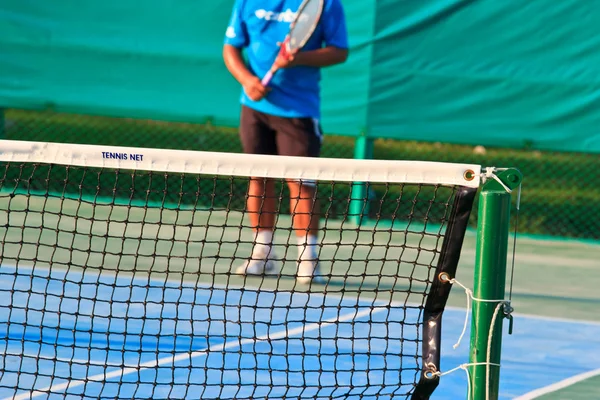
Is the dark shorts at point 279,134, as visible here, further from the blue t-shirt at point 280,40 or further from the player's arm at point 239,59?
the player's arm at point 239,59

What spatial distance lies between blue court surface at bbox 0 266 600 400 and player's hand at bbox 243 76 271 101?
1.04 metres

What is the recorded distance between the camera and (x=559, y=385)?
3557mm

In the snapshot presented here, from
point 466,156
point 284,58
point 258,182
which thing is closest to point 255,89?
point 284,58

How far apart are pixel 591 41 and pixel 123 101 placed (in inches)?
142

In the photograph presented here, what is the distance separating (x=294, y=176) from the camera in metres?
2.87

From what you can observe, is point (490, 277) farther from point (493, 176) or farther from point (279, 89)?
point (279, 89)

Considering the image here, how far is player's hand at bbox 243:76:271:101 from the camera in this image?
17.0 ft

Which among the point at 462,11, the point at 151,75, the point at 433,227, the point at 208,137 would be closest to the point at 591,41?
the point at 462,11

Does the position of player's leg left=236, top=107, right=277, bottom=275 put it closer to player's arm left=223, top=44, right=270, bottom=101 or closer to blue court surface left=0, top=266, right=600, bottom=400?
player's arm left=223, top=44, right=270, bottom=101

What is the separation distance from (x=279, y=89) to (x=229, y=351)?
7.13ft

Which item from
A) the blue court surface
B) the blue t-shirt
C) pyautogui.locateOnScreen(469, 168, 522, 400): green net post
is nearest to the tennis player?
the blue t-shirt

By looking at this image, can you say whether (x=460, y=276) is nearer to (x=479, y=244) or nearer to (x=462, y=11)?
(x=462, y=11)

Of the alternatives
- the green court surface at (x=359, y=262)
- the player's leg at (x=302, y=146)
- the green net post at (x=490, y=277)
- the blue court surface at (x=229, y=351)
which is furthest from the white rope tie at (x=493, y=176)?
the player's leg at (x=302, y=146)

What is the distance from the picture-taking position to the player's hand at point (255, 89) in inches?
204
